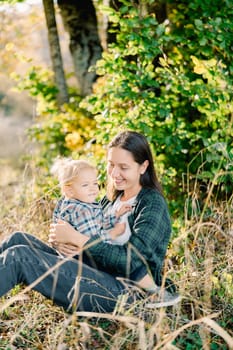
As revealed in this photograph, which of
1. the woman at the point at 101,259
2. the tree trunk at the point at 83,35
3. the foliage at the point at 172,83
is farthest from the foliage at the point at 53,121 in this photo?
the woman at the point at 101,259

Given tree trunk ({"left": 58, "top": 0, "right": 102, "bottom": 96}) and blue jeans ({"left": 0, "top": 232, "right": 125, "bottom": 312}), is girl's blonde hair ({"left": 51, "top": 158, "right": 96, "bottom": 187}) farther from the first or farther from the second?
tree trunk ({"left": 58, "top": 0, "right": 102, "bottom": 96})

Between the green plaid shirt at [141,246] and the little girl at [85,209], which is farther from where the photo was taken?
the little girl at [85,209]

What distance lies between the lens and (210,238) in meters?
4.65

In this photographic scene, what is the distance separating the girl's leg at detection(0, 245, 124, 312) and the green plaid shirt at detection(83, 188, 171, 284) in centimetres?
8

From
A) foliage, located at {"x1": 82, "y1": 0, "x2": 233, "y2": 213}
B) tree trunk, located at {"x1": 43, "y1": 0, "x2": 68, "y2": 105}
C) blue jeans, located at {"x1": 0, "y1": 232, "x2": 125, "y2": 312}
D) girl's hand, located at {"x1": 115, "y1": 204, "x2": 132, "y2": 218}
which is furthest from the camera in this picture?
tree trunk, located at {"x1": 43, "y1": 0, "x2": 68, "y2": 105}

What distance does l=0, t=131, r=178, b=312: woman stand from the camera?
11.1ft

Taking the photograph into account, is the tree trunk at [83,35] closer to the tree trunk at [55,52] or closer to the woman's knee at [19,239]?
the tree trunk at [55,52]

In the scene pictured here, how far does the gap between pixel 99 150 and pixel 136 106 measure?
0.56 m

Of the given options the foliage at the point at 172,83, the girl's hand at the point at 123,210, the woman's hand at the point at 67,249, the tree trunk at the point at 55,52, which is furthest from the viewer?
the tree trunk at the point at 55,52

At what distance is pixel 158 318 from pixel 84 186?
33.8 inches

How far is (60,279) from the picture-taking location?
3.40 metres

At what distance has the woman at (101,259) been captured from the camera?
3.38 meters

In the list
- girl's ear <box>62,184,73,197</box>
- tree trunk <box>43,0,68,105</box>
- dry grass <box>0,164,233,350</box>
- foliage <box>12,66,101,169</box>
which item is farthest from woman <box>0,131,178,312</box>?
tree trunk <box>43,0,68,105</box>

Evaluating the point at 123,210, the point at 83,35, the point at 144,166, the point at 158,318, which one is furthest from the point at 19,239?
the point at 83,35
